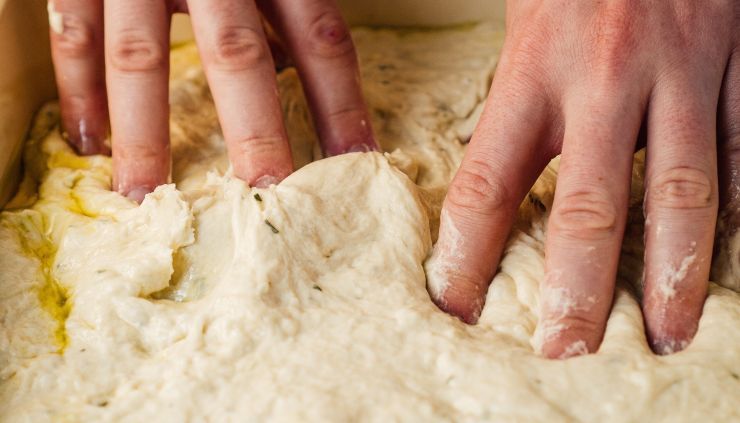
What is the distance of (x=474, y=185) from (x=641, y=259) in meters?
0.30

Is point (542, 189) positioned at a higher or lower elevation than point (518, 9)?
lower

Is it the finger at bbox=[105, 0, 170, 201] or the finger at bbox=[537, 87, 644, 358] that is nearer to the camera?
the finger at bbox=[537, 87, 644, 358]

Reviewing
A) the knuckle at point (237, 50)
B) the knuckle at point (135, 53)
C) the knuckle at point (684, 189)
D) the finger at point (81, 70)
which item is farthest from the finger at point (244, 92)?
the knuckle at point (684, 189)

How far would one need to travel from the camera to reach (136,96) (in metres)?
1.32

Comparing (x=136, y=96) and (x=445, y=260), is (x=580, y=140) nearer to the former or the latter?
(x=445, y=260)

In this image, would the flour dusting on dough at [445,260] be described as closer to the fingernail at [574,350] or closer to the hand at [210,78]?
the fingernail at [574,350]

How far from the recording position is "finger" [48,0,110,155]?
143cm

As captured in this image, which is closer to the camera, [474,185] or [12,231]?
[474,185]

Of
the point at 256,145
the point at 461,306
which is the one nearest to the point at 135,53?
the point at 256,145

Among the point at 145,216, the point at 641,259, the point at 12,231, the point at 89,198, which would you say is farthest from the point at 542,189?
the point at 12,231

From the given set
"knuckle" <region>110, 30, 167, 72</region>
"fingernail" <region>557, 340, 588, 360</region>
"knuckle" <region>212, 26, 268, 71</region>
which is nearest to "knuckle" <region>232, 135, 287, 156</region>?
"knuckle" <region>212, 26, 268, 71</region>

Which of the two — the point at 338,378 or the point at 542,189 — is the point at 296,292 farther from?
the point at 542,189

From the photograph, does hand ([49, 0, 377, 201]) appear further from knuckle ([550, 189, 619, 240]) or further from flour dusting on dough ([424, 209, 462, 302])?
knuckle ([550, 189, 619, 240])

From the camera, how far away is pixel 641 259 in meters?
1.14
